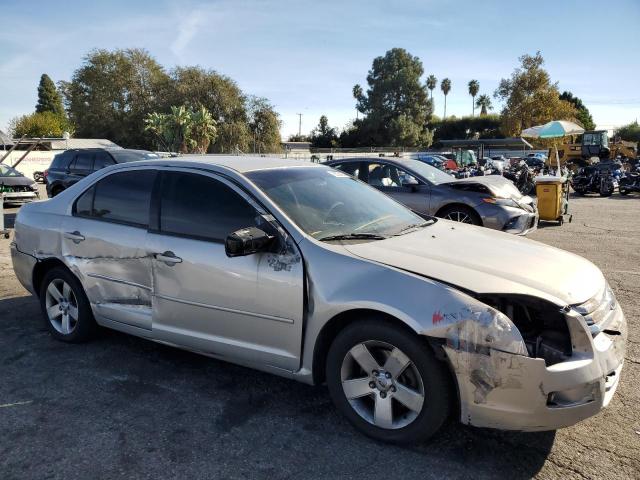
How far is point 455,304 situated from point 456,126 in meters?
82.8

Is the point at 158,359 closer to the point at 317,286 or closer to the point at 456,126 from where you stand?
the point at 317,286

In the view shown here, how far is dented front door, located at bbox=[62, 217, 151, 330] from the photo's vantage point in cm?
374

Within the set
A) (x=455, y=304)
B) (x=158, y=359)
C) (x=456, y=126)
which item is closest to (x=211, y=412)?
(x=158, y=359)

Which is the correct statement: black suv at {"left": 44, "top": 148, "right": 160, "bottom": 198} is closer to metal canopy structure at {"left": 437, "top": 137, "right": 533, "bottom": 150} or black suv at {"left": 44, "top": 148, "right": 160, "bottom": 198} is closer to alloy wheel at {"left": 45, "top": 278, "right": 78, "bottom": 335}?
alloy wheel at {"left": 45, "top": 278, "right": 78, "bottom": 335}

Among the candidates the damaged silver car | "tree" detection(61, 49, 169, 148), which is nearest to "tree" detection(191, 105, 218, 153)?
"tree" detection(61, 49, 169, 148)

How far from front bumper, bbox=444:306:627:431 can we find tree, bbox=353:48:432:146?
2867 inches

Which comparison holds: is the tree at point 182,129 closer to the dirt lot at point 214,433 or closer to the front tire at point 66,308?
the front tire at point 66,308

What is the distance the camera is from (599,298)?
9.45 ft

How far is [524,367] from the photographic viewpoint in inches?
96.3

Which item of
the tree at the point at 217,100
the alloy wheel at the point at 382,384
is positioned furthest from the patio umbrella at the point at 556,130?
the tree at the point at 217,100

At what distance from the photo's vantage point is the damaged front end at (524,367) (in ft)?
8.07

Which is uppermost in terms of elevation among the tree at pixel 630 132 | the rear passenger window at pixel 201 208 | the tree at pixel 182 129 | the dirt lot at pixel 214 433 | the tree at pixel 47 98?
the tree at pixel 47 98

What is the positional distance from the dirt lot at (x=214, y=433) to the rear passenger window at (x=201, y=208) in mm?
1089

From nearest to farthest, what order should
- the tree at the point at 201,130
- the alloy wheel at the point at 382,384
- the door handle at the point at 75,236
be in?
the alloy wheel at the point at 382,384 < the door handle at the point at 75,236 < the tree at the point at 201,130
